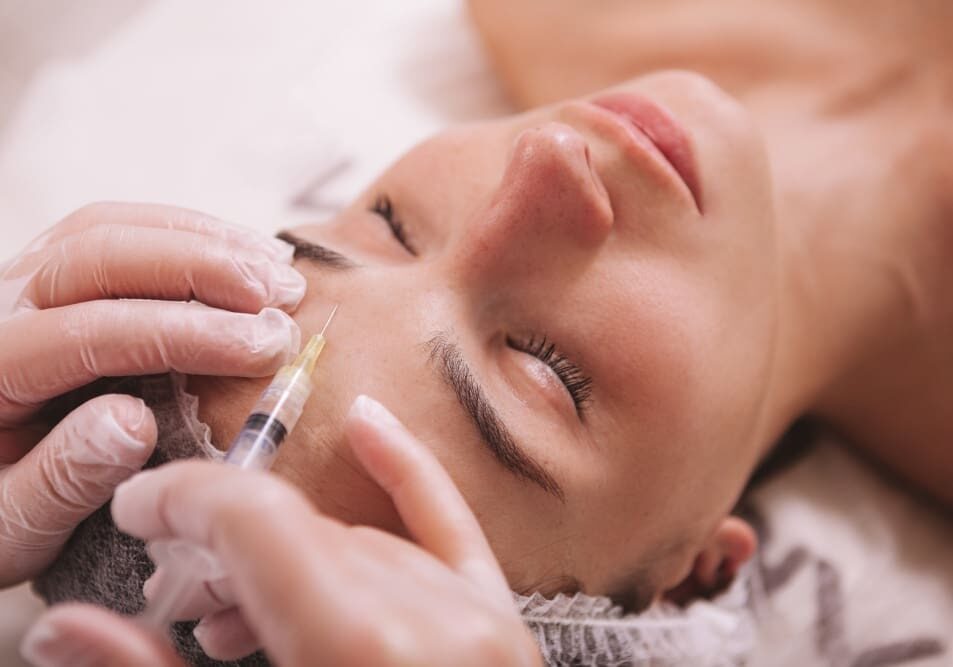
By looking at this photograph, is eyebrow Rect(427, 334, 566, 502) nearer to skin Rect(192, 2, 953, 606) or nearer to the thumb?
skin Rect(192, 2, 953, 606)

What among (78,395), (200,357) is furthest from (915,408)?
(78,395)

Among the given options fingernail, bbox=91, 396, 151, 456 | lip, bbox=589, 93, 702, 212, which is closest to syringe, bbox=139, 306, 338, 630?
fingernail, bbox=91, 396, 151, 456

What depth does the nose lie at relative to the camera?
951 mm

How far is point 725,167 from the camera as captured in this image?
111 cm

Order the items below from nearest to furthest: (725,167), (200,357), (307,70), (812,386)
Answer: (200,357)
(725,167)
(812,386)
(307,70)

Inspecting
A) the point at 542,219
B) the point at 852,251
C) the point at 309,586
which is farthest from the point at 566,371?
the point at 852,251

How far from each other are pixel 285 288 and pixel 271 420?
0.60 ft

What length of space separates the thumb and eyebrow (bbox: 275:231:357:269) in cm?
27

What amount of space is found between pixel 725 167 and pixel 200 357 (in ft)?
2.51

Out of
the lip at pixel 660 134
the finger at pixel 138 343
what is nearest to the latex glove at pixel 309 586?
the finger at pixel 138 343

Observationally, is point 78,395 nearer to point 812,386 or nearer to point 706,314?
point 706,314

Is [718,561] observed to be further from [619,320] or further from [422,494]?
[422,494]

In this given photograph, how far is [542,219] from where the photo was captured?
0.95 meters

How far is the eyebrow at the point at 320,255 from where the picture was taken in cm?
98
